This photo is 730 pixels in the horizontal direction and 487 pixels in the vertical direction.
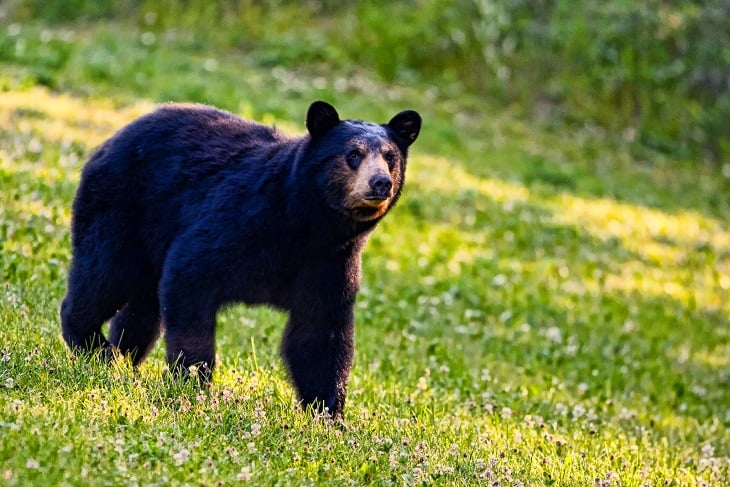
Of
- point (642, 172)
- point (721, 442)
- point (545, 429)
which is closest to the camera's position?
point (545, 429)

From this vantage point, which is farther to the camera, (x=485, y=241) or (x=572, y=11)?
(x=572, y=11)

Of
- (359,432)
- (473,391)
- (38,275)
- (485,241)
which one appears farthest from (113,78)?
(359,432)

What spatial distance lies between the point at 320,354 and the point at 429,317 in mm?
3795

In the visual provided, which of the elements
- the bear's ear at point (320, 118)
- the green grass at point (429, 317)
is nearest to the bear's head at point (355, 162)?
the bear's ear at point (320, 118)

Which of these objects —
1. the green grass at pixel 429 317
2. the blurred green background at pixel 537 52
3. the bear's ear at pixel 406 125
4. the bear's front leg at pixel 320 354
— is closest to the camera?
the green grass at pixel 429 317

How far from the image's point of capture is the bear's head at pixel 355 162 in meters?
6.16

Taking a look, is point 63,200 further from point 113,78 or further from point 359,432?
point 113,78

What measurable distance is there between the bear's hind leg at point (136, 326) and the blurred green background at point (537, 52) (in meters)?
13.4

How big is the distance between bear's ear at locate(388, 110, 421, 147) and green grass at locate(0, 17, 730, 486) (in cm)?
167

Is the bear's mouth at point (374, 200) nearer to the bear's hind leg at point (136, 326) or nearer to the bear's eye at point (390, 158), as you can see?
the bear's eye at point (390, 158)

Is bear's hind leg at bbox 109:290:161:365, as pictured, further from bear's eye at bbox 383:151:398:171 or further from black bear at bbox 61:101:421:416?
bear's eye at bbox 383:151:398:171

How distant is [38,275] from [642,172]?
521 inches

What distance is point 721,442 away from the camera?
28.8 ft

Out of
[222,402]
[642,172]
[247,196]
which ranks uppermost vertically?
[247,196]
